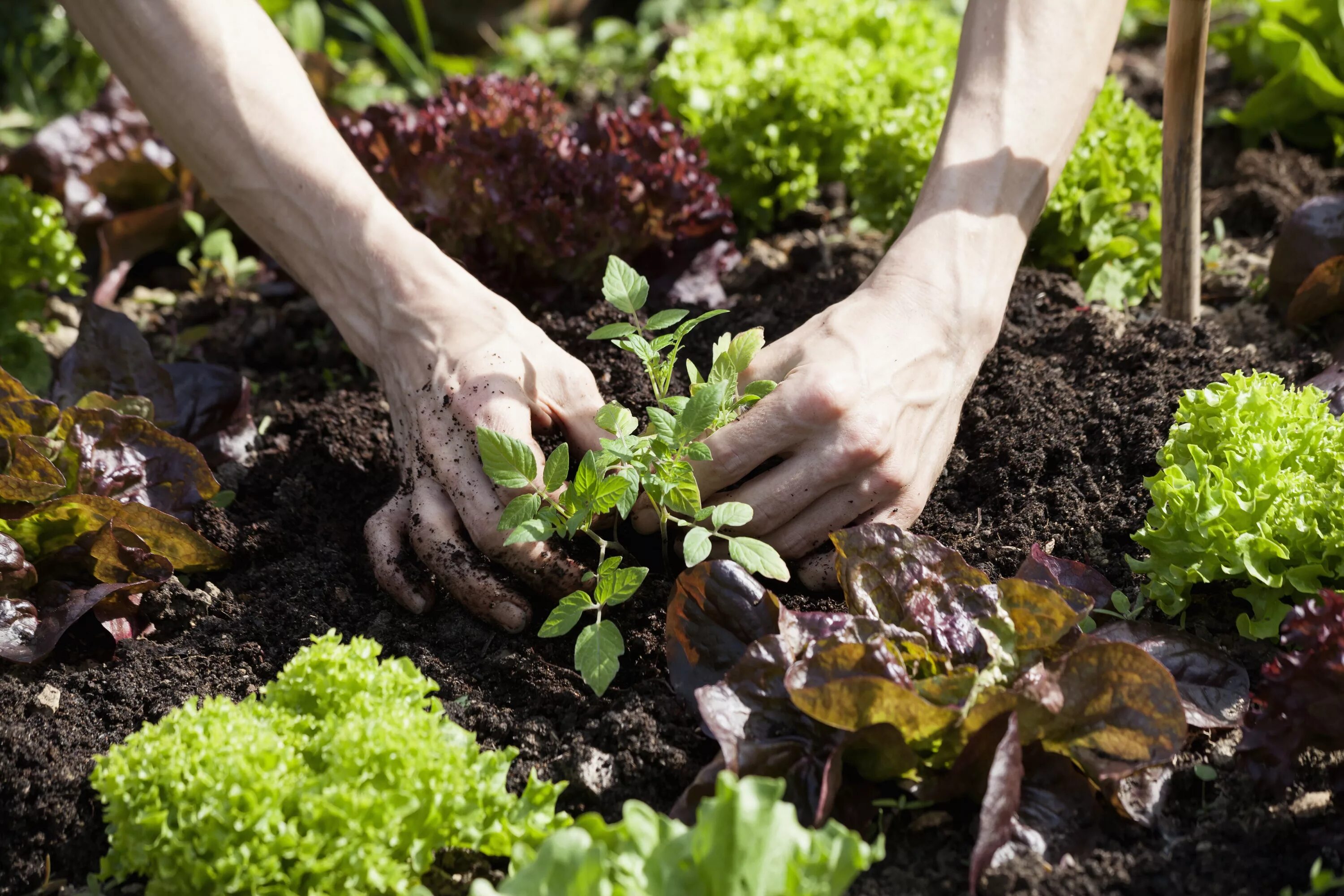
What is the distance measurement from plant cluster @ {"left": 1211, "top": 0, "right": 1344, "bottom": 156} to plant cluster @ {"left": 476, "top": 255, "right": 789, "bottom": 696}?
306 cm

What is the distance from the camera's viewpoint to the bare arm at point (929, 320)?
2.11 m

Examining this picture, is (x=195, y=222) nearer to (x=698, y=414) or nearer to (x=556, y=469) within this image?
(x=556, y=469)

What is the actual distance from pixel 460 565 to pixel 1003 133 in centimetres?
159

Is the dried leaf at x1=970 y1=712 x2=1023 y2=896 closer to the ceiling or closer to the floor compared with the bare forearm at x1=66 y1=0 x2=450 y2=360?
closer to the floor

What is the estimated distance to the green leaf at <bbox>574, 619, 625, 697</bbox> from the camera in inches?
77.5

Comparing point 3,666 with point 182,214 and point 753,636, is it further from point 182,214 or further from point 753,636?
point 182,214

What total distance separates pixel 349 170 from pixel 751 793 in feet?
6.00

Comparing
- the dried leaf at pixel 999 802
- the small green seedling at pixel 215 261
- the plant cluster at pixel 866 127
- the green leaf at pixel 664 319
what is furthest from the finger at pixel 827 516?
the small green seedling at pixel 215 261

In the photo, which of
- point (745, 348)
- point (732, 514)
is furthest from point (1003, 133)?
point (732, 514)

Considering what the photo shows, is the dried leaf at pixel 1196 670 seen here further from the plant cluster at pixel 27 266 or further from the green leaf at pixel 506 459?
the plant cluster at pixel 27 266

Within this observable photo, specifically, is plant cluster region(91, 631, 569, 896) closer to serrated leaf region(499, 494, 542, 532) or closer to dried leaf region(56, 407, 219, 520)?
serrated leaf region(499, 494, 542, 532)

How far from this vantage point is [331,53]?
19.7ft

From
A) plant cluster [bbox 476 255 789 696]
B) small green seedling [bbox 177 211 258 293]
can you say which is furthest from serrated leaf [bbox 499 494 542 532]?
small green seedling [bbox 177 211 258 293]

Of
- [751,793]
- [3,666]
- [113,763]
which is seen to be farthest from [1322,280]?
[3,666]
